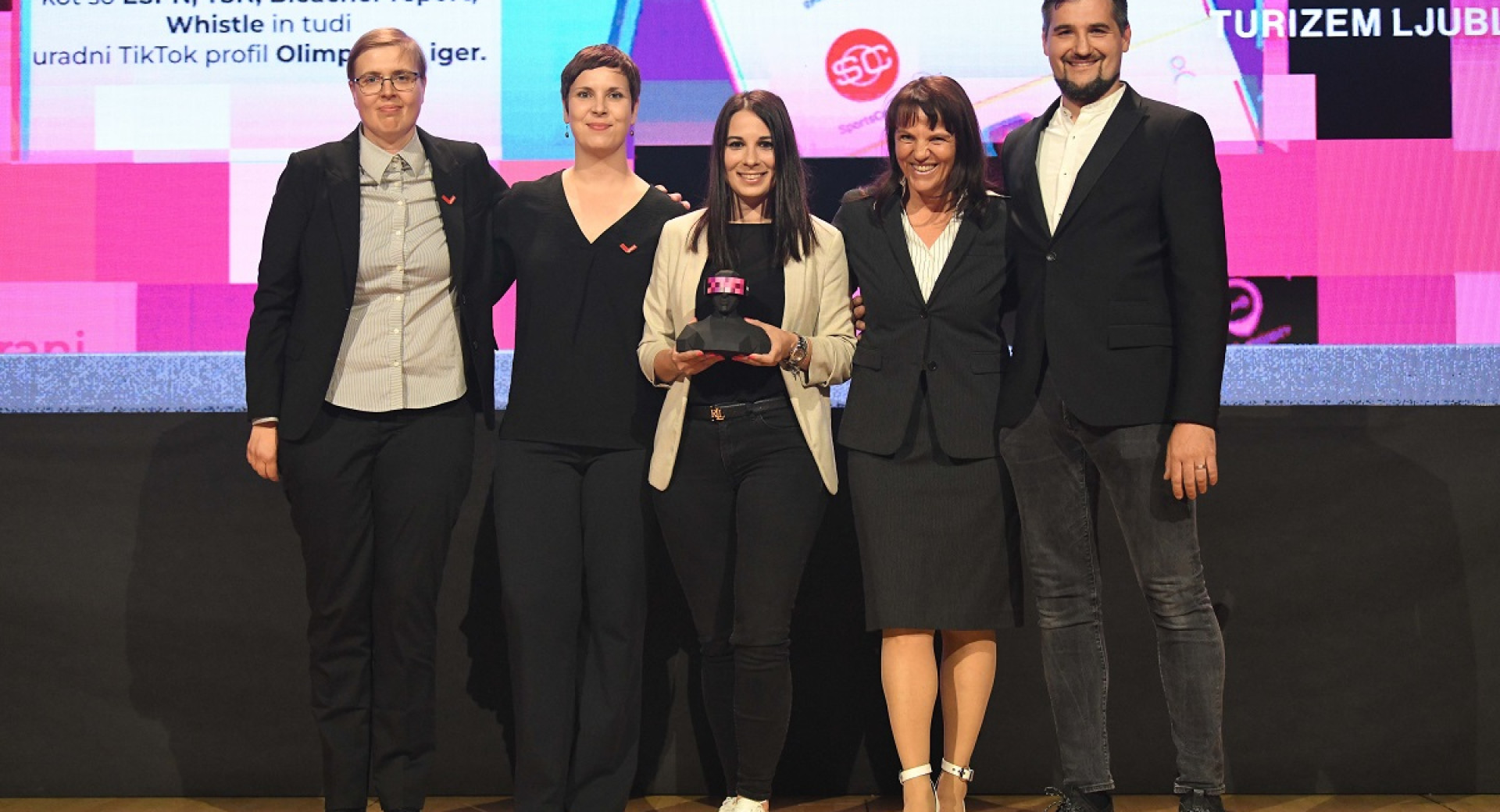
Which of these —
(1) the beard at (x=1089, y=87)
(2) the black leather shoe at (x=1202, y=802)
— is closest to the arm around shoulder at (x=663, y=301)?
(1) the beard at (x=1089, y=87)

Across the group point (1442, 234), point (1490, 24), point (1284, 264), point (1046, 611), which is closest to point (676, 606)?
point (1046, 611)

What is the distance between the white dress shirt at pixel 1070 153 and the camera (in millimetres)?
2510

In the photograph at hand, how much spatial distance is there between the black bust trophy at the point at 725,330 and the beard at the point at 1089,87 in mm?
Answer: 696

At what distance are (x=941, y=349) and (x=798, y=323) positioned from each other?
0.28 metres

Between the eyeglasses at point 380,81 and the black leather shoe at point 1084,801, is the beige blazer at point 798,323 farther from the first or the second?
the black leather shoe at point 1084,801

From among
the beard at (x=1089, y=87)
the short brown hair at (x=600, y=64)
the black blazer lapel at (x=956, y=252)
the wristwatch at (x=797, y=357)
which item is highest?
the short brown hair at (x=600, y=64)

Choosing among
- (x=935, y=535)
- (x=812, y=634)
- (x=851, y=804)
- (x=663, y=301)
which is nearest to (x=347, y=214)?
(x=663, y=301)

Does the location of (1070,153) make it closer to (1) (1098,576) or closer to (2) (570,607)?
(1) (1098,576)

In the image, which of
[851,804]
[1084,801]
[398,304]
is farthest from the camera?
[851,804]

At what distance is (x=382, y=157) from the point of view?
2.70 metres

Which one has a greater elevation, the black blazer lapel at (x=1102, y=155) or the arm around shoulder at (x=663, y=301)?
the black blazer lapel at (x=1102, y=155)

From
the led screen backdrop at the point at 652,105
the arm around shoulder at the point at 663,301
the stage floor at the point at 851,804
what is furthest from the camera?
the led screen backdrop at the point at 652,105

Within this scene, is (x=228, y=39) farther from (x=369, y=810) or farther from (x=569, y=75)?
(x=369, y=810)

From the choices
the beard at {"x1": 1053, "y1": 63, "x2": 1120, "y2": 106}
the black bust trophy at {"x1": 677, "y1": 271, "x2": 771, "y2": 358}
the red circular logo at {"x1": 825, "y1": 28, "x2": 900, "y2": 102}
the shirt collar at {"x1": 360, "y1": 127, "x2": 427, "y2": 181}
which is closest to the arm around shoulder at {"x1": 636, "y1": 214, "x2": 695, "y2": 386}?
the black bust trophy at {"x1": 677, "y1": 271, "x2": 771, "y2": 358}
